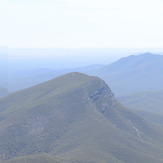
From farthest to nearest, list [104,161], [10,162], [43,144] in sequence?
[43,144]
[104,161]
[10,162]

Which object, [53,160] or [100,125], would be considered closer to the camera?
[53,160]

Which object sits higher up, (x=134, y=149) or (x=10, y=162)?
(x=10, y=162)

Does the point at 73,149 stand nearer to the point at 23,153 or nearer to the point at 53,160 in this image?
the point at 23,153

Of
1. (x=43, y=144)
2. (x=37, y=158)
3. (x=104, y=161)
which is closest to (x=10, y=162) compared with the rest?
(x=37, y=158)

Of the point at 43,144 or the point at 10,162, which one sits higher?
the point at 10,162

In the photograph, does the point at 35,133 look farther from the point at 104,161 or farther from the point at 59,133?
the point at 104,161

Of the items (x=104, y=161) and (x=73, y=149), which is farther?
(x=73, y=149)

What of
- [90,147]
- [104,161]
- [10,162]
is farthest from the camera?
[90,147]

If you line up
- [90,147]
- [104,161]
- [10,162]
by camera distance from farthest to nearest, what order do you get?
[90,147] → [104,161] → [10,162]

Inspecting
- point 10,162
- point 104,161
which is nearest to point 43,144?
point 104,161
